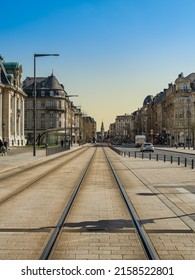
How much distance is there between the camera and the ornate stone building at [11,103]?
252 ft

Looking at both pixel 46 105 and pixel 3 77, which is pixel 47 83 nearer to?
pixel 46 105

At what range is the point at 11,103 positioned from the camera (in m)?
81.2

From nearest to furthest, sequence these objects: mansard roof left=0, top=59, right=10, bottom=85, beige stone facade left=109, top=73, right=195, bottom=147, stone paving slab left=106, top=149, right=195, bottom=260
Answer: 1. stone paving slab left=106, top=149, right=195, bottom=260
2. mansard roof left=0, top=59, right=10, bottom=85
3. beige stone facade left=109, top=73, right=195, bottom=147

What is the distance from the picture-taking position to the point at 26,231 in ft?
24.2

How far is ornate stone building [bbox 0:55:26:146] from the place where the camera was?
76875 millimetres

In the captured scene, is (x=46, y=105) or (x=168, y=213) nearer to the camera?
(x=168, y=213)

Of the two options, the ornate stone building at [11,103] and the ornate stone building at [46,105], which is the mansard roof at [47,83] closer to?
the ornate stone building at [46,105]

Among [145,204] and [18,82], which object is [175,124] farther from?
[145,204]

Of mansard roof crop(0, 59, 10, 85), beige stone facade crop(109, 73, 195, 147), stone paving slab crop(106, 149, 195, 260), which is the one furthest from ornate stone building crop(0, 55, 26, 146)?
stone paving slab crop(106, 149, 195, 260)

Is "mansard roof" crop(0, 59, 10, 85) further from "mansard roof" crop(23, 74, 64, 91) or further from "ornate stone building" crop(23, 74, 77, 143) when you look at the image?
→ "mansard roof" crop(23, 74, 64, 91)

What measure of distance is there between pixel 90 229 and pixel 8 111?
73.0 metres

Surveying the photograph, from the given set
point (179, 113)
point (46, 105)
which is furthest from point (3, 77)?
point (179, 113)
